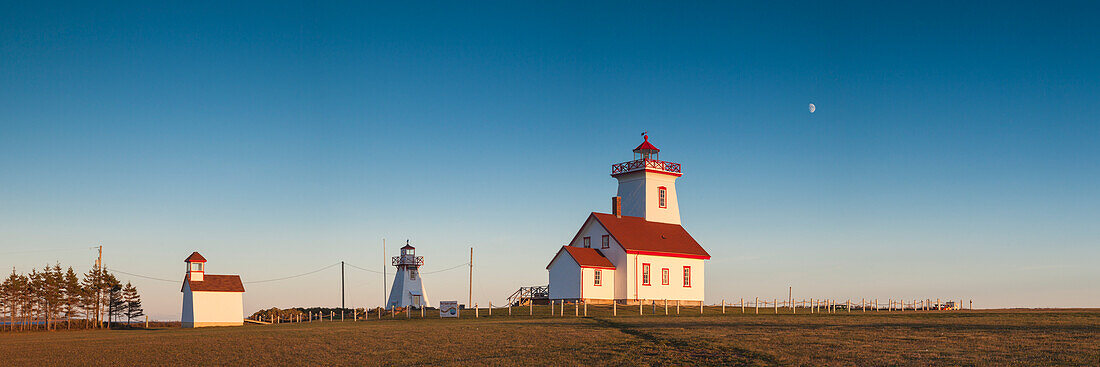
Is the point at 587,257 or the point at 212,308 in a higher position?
the point at 587,257

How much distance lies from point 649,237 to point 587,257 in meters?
5.61

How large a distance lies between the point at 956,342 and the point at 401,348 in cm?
1993

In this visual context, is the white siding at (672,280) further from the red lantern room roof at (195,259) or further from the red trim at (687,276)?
the red lantern room roof at (195,259)

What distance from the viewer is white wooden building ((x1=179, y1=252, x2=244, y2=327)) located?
2712 inches

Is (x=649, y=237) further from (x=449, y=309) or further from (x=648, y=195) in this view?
(x=449, y=309)

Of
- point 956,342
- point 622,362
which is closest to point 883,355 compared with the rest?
point 956,342

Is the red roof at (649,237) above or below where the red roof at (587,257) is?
above

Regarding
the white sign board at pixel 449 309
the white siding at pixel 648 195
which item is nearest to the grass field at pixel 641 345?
the white sign board at pixel 449 309

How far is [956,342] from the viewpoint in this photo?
3269cm

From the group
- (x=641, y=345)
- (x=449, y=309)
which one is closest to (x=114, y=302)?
(x=449, y=309)

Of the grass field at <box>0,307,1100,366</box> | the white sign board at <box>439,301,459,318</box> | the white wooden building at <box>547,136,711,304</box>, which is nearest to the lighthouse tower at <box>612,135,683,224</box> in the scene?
the white wooden building at <box>547,136,711,304</box>

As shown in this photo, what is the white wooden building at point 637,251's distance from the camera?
221 ft

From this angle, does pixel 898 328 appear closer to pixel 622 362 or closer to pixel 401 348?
pixel 622 362

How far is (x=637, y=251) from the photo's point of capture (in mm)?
67750
